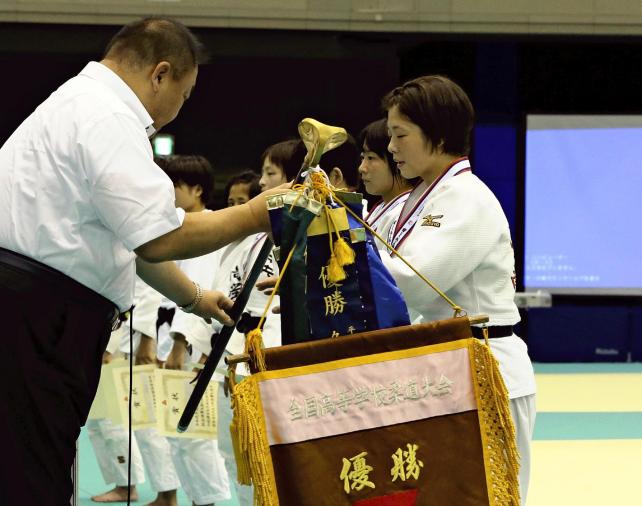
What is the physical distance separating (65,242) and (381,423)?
2.54ft

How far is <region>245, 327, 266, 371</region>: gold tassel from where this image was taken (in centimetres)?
202

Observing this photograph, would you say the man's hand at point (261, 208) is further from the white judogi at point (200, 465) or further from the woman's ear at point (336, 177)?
the white judogi at point (200, 465)

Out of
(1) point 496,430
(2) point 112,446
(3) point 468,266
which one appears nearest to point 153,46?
(3) point 468,266

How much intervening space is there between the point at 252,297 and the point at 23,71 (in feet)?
20.9

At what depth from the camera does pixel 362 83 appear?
959 cm

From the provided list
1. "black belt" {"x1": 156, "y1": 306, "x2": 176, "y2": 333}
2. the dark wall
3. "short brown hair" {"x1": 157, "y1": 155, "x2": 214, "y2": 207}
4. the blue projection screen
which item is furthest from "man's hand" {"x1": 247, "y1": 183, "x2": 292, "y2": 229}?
the blue projection screen

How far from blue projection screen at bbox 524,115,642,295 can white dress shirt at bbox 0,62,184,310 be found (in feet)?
25.9

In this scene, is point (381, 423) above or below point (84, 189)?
below

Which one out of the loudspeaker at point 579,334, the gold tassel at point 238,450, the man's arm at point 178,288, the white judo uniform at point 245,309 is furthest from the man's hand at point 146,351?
the loudspeaker at point 579,334

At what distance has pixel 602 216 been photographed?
9688mm

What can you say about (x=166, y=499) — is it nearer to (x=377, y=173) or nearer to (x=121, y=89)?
(x=377, y=173)

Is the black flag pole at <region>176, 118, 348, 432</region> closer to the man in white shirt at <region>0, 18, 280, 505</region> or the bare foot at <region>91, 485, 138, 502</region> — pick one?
the man in white shirt at <region>0, 18, 280, 505</region>

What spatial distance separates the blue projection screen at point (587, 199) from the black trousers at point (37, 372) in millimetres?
7953

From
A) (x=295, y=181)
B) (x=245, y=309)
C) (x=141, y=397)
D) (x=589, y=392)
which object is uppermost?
(x=295, y=181)
